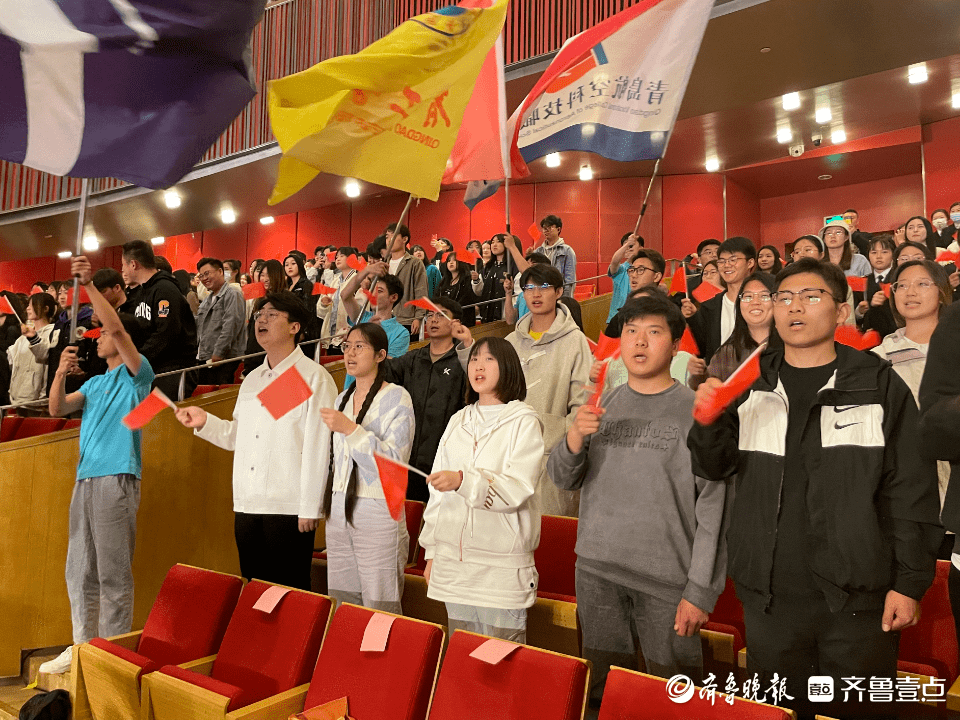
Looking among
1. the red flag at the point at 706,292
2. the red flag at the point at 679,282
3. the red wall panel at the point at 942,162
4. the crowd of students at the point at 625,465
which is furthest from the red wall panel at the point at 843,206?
the crowd of students at the point at 625,465

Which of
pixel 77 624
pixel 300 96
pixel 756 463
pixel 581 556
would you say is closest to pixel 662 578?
pixel 581 556

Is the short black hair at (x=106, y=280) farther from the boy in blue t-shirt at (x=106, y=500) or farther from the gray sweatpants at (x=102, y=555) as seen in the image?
the gray sweatpants at (x=102, y=555)

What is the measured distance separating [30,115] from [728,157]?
10389 mm

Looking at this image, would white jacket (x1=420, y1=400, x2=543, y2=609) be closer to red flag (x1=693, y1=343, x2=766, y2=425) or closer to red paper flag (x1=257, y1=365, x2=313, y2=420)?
red paper flag (x1=257, y1=365, x2=313, y2=420)

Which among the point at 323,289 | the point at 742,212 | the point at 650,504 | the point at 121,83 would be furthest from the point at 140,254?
the point at 742,212

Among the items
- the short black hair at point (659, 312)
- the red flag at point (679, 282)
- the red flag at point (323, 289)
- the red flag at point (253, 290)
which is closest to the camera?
the short black hair at point (659, 312)

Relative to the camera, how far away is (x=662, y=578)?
7.23 ft

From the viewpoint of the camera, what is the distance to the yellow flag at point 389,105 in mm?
2691

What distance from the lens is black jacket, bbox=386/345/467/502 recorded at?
159 inches

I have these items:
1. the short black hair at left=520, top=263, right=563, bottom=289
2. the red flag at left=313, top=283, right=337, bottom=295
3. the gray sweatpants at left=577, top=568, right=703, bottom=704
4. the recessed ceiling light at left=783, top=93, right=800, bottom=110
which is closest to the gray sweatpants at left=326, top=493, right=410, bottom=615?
the gray sweatpants at left=577, top=568, right=703, bottom=704

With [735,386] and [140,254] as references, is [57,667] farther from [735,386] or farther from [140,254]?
[735,386]

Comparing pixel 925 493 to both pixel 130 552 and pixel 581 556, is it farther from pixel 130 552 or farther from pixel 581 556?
pixel 130 552

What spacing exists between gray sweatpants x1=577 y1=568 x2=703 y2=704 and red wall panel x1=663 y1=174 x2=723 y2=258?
1050 centimetres

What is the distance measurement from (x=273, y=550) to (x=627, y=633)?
152 cm
